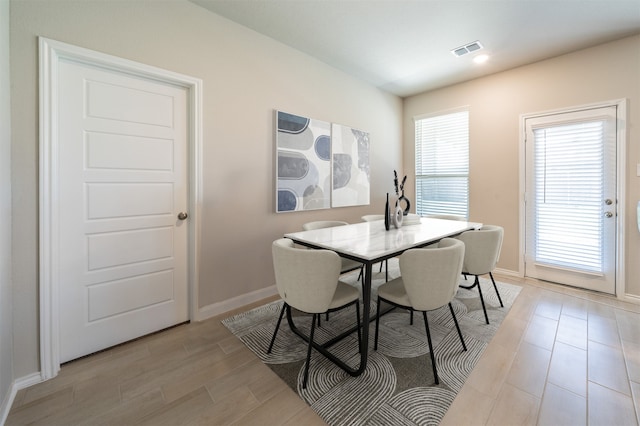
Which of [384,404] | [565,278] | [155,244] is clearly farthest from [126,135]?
[565,278]

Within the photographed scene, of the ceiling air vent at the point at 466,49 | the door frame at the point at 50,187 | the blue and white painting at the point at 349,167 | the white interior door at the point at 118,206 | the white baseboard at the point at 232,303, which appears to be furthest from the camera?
the blue and white painting at the point at 349,167

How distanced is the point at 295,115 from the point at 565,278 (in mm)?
3776

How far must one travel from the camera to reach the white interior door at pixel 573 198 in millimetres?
2936

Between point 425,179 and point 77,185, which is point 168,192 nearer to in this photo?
point 77,185

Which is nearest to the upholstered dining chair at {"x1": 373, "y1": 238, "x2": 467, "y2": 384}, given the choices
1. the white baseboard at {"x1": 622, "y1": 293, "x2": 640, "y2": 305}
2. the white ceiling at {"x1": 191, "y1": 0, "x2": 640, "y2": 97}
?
the white ceiling at {"x1": 191, "y1": 0, "x2": 640, "y2": 97}

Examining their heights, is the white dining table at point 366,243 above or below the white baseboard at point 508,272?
above

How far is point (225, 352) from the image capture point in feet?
6.46

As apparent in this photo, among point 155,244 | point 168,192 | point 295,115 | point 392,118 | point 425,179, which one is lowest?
point 155,244

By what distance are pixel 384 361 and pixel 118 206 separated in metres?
2.25

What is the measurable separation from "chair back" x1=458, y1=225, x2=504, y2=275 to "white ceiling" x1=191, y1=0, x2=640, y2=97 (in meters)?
1.96

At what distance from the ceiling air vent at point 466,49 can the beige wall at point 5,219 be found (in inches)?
147

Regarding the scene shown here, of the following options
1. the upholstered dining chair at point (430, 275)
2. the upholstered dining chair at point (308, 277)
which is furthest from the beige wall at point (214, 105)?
the upholstered dining chair at point (430, 275)

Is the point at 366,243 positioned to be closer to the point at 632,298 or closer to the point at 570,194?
the point at 570,194

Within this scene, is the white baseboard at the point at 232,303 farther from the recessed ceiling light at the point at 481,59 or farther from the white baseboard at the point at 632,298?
the white baseboard at the point at 632,298
